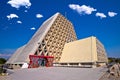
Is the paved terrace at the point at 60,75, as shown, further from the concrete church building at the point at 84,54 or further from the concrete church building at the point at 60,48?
the concrete church building at the point at 60,48

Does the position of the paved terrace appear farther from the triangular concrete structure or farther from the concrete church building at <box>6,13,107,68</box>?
the triangular concrete structure

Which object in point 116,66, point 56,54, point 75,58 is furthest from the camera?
point 56,54

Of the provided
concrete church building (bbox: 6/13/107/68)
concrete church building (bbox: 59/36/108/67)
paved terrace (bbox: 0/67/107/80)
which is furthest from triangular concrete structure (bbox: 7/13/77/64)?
paved terrace (bbox: 0/67/107/80)

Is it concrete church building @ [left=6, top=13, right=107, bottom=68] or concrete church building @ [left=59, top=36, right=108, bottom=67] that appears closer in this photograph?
concrete church building @ [left=59, top=36, right=108, bottom=67]

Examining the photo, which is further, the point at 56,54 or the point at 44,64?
the point at 56,54

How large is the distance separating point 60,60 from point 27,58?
43.7 ft

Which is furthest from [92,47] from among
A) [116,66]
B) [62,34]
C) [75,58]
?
[116,66]

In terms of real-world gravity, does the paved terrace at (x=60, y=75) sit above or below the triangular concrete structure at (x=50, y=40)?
below

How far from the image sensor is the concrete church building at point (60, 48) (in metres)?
41.3

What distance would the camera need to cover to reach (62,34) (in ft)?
192

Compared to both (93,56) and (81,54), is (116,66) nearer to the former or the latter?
(93,56)

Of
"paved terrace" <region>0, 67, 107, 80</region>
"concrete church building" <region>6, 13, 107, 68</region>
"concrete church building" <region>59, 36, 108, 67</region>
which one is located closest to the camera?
"paved terrace" <region>0, 67, 107, 80</region>

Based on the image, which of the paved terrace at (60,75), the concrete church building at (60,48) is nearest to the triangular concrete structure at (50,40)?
the concrete church building at (60,48)

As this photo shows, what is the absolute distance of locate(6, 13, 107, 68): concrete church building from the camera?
4127 cm
